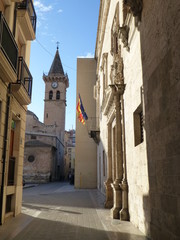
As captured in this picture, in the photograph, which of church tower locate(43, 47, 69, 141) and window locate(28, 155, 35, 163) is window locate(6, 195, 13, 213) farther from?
church tower locate(43, 47, 69, 141)

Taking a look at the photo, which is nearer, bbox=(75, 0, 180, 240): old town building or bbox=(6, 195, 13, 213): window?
bbox=(75, 0, 180, 240): old town building

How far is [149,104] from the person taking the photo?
4832 millimetres

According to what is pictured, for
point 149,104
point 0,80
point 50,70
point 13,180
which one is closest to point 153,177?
point 149,104

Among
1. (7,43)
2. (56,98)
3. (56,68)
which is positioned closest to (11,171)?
(7,43)

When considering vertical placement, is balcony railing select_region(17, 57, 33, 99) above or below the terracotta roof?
below

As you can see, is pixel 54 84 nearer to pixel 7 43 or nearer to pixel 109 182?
pixel 109 182

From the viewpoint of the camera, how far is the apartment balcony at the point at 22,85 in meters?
7.48

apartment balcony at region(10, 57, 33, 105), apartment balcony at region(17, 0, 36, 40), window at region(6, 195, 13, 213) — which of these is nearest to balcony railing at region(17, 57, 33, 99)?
apartment balcony at region(10, 57, 33, 105)

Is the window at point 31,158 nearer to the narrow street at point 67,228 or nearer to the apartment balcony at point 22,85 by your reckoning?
the apartment balcony at point 22,85

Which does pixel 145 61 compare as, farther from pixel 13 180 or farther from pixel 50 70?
pixel 50 70

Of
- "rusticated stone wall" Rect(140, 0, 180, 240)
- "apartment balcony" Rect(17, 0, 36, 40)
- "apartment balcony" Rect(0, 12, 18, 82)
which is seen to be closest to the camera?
"rusticated stone wall" Rect(140, 0, 180, 240)

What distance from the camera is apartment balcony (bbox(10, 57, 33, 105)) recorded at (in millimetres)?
7480

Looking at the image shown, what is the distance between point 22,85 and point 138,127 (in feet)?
12.8

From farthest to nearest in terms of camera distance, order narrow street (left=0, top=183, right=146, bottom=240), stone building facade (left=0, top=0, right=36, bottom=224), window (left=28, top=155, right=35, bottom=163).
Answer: window (left=28, top=155, right=35, bottom=163) < stone building facade (left=0, top=0, right=36, bottom=224) < narrow street (left=0, top=183, right=146, bottom=240)
